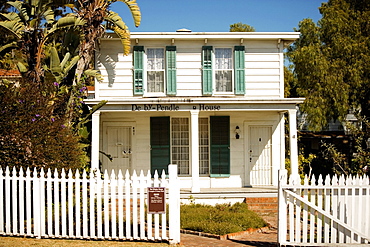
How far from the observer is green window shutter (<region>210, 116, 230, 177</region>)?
59.4 ft

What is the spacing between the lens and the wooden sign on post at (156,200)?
9.87m

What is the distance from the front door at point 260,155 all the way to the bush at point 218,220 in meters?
4.16

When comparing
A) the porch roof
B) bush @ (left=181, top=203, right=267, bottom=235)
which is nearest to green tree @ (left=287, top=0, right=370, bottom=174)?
the porch roof

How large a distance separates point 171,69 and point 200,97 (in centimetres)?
151

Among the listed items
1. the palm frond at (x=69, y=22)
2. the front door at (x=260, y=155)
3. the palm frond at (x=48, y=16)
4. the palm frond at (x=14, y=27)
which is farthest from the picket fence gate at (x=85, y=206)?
the front door at (x=260, y=155)

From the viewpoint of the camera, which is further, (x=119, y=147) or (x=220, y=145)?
(x=119, y=147)

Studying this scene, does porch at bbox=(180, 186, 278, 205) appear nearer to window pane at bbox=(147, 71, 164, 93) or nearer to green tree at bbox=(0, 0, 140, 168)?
green tree at bbox=(0, 0, 140, 168)

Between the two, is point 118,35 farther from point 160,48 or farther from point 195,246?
point 195,246

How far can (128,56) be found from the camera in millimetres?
17844

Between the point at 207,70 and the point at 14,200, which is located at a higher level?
the point at 207,70

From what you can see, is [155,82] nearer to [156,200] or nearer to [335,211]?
[156,200]

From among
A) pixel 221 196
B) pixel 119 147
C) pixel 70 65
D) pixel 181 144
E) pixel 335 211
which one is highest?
pixel 70 65

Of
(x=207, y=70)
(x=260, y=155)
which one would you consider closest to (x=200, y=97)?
(x=207, y=70)

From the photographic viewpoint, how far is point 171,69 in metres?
17.7
